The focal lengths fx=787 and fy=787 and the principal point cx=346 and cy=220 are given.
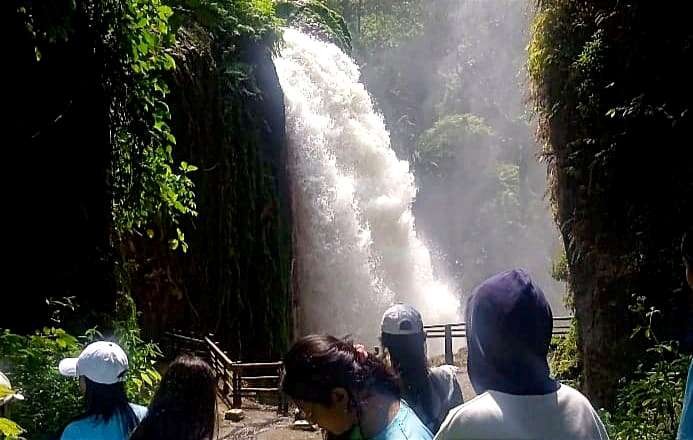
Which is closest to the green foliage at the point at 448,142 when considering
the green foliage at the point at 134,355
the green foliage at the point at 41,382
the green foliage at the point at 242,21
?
the green foliage at the point at 242,21

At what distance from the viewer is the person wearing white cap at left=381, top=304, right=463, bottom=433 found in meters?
2.92

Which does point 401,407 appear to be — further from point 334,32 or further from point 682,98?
point 334,32

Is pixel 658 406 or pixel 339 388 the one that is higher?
pixel 339 388

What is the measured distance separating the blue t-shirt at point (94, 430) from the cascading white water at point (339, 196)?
52.8 feet

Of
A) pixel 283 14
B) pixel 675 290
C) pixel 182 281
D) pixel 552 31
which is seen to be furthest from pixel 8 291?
pixel 283 14

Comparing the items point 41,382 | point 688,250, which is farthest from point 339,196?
point 688,250

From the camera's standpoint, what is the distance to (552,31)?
862 cm

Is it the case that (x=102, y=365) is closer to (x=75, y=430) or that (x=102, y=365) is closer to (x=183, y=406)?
(x=75, y=430)

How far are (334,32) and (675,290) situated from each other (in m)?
16.3

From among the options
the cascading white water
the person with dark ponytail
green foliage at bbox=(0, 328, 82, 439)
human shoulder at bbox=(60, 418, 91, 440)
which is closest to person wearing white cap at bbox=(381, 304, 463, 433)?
the person with dark ponytail

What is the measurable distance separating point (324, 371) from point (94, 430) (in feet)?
3.57

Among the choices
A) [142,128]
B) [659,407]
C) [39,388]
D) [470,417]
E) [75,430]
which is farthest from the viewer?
[142,128]

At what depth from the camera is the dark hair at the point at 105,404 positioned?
9.27 feet

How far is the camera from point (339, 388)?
7.09 ft
